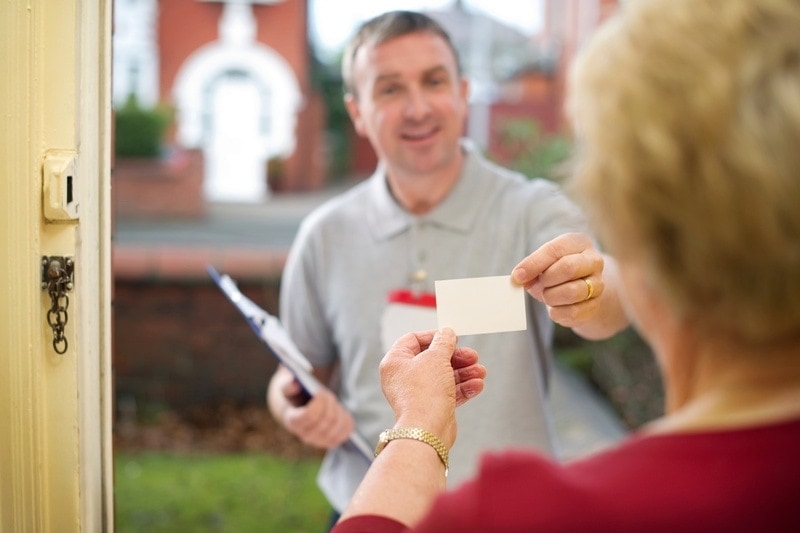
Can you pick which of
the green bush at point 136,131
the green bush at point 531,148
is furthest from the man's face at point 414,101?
the green bush at point 136,131

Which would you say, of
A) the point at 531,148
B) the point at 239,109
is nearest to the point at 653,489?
the point at 531,148

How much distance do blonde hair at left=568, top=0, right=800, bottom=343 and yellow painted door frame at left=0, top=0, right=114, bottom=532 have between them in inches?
28.3

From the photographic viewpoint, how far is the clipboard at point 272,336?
1495 mm

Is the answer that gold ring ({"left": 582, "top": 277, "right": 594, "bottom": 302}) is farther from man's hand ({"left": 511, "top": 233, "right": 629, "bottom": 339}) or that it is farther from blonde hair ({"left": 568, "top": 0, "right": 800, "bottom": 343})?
blonde hair ({"left": 568, "top": 0, "right": 800, "bottom": 343})

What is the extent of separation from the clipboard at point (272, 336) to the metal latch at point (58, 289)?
1.12 ft

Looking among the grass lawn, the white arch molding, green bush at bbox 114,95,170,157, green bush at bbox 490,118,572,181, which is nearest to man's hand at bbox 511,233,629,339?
the grass lawn

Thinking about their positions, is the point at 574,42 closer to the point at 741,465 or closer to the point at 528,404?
the point at 528,404

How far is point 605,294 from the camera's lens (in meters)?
1.38

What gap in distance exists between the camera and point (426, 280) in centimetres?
172

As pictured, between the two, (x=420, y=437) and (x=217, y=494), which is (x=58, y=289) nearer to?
(x=420, y=437)

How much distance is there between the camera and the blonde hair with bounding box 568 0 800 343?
646 mm

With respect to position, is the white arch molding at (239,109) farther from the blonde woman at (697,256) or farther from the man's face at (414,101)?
the blonde woman at (697,256)

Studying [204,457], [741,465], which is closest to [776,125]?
[741,465]

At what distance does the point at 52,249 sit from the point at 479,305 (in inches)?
22.1
